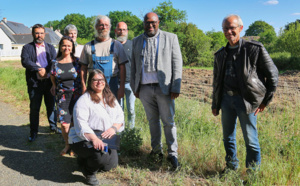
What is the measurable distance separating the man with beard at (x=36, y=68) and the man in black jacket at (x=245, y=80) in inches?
132

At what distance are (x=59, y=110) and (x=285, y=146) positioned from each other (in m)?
3.51

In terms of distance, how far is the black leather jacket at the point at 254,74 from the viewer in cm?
281

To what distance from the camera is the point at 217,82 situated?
10.5ft

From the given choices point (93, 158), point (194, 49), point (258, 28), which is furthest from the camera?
point (258, 28)

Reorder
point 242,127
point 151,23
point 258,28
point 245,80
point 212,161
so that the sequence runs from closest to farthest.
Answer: point 245,80, point 242,127, point 151,23, point 212,161, point 258,28

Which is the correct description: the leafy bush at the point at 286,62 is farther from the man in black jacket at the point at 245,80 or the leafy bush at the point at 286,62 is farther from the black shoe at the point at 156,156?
the man in black jacket at the point at 245,80

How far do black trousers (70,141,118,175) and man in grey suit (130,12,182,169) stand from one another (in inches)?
34.2

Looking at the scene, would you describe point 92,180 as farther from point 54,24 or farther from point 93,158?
point 54,24

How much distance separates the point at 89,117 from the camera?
3391mm

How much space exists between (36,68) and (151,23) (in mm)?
2479

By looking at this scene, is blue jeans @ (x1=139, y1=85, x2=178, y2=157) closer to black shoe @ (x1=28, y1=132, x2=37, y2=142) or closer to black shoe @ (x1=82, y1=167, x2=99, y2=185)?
black shoe @ (x1=82, y1=167, x2=99, y2=185)

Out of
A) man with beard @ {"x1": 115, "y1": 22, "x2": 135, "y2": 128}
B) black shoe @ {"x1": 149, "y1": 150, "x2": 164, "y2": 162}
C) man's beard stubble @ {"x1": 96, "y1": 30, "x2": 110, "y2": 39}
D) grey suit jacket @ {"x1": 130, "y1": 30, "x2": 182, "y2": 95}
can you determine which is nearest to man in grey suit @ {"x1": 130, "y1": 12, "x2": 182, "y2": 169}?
grey suit jacket @ {"x1": 130, "y1": 30, "x2": 182, "y2": 95}

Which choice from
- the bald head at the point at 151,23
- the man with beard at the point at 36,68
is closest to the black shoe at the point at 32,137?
the man with beard at the point at 36,68

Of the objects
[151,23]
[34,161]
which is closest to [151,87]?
[151,23]
